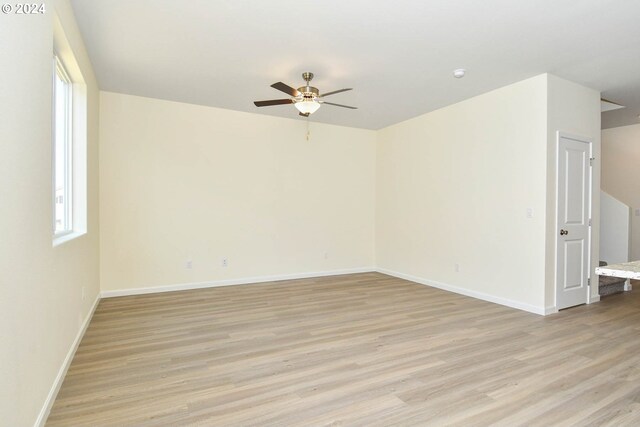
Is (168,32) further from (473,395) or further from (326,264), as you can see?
(326,264)

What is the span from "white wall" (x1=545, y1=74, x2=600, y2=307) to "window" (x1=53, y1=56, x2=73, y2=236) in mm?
5001

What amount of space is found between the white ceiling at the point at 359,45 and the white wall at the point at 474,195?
49 cm

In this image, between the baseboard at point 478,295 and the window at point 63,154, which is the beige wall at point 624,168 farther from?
the window at point 63,154

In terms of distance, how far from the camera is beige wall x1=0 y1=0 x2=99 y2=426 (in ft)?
4.74

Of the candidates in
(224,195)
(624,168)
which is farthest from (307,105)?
(624,168)

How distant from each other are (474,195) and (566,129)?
4.25 ft

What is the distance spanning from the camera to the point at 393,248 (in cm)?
632

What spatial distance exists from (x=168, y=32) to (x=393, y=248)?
189 inches

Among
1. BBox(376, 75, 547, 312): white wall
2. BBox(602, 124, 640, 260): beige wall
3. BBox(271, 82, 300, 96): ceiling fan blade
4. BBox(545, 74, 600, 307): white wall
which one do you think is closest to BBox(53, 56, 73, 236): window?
BBox(271, 82, 300, 96): ceiling fan blade

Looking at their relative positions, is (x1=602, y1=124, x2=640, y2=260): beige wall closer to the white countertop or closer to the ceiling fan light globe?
the white countertop

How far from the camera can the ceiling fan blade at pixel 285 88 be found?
3.32 metres

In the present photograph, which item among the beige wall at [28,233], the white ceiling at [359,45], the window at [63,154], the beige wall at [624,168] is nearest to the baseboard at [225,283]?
the window at [63,154]

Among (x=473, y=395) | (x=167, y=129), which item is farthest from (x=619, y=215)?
(x=167, y=129)

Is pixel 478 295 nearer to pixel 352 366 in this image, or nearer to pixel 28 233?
pixel 352 366
